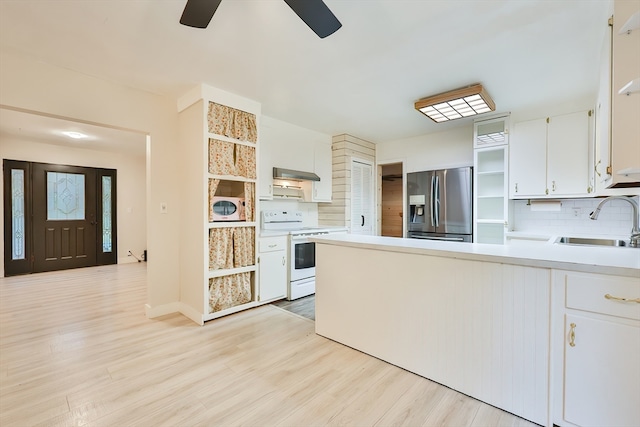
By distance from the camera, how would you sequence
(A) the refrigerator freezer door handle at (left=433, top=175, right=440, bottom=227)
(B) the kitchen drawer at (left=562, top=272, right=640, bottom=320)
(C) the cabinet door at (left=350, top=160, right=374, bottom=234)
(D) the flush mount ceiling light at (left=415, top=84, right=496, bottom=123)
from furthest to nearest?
(C) the cabinet door at (left=350, top=160, right=374, bottom=234)
(A) the refrigerator freezer door handle at (left=433, top=175, right=440, bottom=227)
(D) the flush mount ceiling light at (left=415, top=84, right=496, bottom=123)
(B) the kitchen drawer at (left=562, top=272, right=640, bottom=320)

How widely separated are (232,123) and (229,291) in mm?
1870

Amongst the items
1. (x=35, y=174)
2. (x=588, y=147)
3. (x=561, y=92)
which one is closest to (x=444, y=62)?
(x=561, y=92)

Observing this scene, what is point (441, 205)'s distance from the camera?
4.15 metres

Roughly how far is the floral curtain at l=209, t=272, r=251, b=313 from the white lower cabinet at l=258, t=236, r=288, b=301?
172 mm

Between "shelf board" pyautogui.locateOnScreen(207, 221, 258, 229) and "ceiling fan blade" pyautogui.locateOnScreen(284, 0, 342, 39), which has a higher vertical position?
"ceiling fan blade" pyautogui.locateOnScreen(284, 0, 342, 39)

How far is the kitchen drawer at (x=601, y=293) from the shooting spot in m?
1.29

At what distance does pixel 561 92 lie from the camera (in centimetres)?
302

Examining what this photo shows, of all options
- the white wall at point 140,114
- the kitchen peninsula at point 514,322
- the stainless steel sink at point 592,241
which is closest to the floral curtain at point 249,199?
the white wall at point 140,114

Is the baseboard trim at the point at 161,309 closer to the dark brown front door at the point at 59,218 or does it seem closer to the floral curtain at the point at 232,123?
the floral curtain at the point at 232,123

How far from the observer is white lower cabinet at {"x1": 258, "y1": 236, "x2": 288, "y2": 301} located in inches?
135

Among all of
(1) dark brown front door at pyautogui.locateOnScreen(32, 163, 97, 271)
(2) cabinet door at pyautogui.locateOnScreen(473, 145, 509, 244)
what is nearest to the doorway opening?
(2) cabinet door at pyautogui.locateOnScreen(473, 145, 509, 244)

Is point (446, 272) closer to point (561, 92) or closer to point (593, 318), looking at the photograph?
point (593, 318)

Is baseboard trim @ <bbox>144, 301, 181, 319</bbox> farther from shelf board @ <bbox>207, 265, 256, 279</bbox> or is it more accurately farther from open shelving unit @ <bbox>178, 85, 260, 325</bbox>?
shelf board @ <bbox>207, 265, 256, 279</bbox>

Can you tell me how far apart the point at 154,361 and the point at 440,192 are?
3.93 m
